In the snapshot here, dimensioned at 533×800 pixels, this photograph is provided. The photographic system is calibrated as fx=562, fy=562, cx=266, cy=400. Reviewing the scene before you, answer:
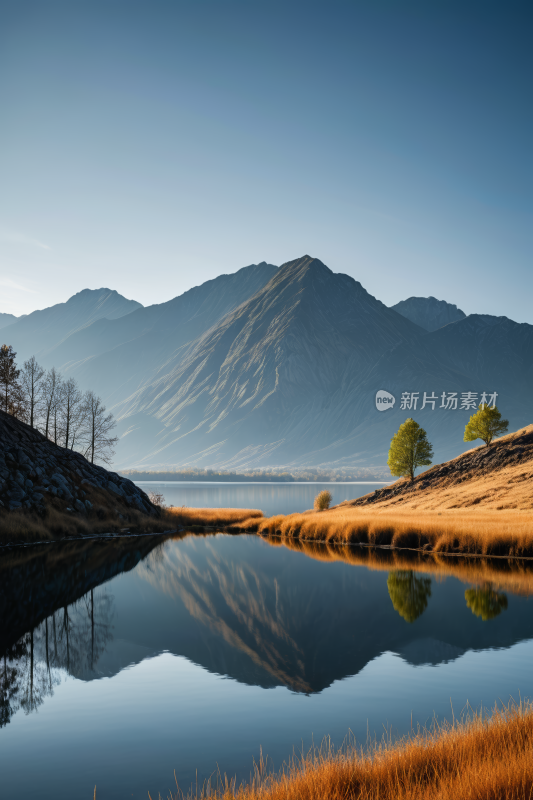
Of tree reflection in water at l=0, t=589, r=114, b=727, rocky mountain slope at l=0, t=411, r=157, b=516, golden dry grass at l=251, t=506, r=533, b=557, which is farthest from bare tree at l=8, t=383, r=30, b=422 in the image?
tree reflection in water at l=0, t=589, r=114, b=727

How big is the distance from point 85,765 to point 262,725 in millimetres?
3557

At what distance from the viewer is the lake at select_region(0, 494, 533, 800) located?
10258 millimetres

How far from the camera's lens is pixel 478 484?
2501 inches

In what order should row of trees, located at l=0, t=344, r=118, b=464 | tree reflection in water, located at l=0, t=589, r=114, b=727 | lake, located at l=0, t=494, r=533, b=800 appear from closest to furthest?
lake, located at l=0, t=494, r=533, b=800
tree reflection in water, located at l=0, t=589, r=114, b=727
row of trees, located at l=0, t=344, r=118, b=464

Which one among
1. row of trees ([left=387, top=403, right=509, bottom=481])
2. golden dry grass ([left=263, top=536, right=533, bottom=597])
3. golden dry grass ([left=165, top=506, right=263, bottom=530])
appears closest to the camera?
golden dry grass ([left=263, top=536, right=533, bottom=597])

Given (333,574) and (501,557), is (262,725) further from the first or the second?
(501,557)

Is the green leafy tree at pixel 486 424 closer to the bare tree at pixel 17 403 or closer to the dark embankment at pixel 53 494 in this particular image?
the dark embankment at pixel 53 494

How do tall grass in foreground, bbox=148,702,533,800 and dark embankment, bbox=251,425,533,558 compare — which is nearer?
tall grass in foreground, bbox=148,702,533,800

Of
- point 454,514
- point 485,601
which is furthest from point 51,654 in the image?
point 454,514

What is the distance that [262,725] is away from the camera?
1156 cm

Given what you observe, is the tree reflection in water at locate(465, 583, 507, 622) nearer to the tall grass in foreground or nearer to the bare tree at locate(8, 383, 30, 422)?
the tall grass in foreground

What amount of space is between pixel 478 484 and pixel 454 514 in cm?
1501

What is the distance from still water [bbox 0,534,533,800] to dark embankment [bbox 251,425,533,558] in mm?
7999

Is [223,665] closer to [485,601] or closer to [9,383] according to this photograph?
[485,601]
